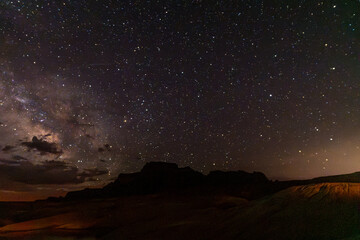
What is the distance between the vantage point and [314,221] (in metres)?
12.0

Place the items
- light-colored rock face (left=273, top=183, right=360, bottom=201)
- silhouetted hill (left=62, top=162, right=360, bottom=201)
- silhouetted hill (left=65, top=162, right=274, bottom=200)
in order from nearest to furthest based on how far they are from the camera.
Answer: light-colored rock face (left=273, top=183, right=360, bottom=201), silhouetted hill (left=62, top=162, right=360, bottom=201), silhouetted hill (left=65, top=162, right=274, bottom=200)

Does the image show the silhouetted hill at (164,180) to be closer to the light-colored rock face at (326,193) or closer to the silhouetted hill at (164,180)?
the silhouetted hill at (164,180)

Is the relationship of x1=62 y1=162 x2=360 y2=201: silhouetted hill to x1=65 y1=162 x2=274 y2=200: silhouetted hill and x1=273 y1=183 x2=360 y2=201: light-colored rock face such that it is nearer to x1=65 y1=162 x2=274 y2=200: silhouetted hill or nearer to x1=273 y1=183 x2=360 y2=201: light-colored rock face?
x1=65 y1=162 x2=274 y2=200: silhouetted hill

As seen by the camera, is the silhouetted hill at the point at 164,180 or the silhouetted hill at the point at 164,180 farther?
the silhouetted hill at the point at 164,180

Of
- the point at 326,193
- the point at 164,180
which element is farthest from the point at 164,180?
the point at 326,193

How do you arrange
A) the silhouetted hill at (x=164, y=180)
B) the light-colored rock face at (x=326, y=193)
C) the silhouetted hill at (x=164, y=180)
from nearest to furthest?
the light-colored rock face at (x=326, y=193) < the silhouetted hill at (x=164, y=180) < the silhouetted hill at (x=164, y=180)

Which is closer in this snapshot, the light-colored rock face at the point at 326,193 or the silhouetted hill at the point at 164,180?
the light-colored rock face at the point at 326,193

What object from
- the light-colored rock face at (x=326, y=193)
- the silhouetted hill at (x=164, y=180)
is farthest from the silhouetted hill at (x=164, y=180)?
the light-colored rock face at (x=326, y=193)

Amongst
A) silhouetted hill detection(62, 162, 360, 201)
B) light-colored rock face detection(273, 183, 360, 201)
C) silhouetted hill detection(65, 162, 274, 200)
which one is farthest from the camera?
silhouetted hill detection(65, 162, 274, 200)

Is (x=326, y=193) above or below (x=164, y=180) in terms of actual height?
above

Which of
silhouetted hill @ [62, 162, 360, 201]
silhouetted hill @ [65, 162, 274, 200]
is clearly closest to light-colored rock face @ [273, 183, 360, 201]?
silhouetted hill @ [62, 162, 360, 201]

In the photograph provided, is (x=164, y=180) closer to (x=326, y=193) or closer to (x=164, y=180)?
(x=164, y=180)

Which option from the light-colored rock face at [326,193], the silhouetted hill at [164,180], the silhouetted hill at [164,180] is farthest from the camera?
the silhouetted hill at [164,180]

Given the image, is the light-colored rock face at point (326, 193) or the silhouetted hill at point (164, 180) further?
the silhouetted hill at point (164, 180)
